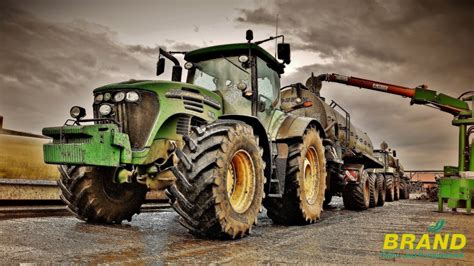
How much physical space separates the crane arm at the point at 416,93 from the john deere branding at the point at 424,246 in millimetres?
7170

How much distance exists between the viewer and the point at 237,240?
5059 millimetres

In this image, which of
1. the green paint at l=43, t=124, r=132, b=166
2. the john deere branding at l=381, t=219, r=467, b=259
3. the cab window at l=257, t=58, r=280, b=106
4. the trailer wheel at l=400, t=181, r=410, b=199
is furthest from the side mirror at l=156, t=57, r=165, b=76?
the trailer wheel at l=400, t=181, r=410, b=199

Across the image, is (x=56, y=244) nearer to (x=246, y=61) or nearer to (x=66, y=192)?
(x=66, y=192)

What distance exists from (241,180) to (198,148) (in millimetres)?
1017

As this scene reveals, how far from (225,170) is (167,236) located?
1108 millimetres

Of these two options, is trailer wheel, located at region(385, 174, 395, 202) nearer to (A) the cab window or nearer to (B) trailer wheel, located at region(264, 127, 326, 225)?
(B) trailer wheel, located at region(264, 127, 326, 225)

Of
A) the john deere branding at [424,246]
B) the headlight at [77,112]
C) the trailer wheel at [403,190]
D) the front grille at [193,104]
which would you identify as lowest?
the trailer wheel at [403,190]

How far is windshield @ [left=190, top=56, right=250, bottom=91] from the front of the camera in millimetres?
6773

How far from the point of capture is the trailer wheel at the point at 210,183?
4.64 meters

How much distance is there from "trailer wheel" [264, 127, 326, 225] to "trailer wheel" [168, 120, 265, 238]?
1.61 m

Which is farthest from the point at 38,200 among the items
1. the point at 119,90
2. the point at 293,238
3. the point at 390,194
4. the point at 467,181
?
the point at 390,194

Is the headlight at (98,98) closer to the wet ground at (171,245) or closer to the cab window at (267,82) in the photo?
the wet ground at (171,245)

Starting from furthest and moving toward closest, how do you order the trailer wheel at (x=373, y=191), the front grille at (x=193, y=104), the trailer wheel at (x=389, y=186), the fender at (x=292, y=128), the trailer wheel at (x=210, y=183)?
1. the trailer wheel at (x=389, y=186)
2. the trailer wheel at (x=373, y=191)
3. the fender at (x=292, y=128)
4. the front grille at (x=193, y=104)
5. the trailer wheel at (x=210, y=183)

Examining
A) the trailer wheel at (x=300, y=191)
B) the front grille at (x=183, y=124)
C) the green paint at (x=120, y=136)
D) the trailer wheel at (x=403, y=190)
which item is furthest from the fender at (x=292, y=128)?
the trailer wheel at (x=403, y=190)
